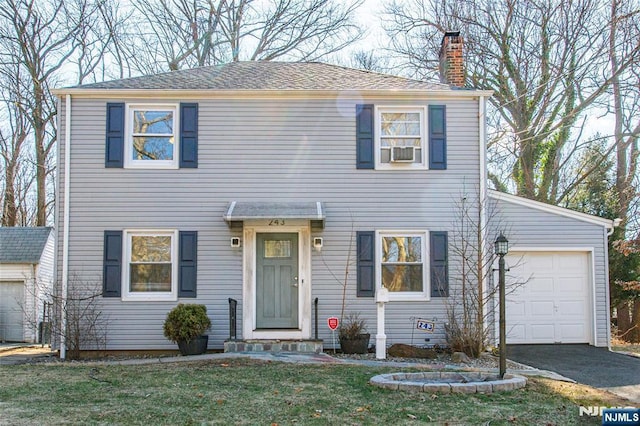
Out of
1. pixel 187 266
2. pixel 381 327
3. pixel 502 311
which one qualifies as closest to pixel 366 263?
pixel 381 327

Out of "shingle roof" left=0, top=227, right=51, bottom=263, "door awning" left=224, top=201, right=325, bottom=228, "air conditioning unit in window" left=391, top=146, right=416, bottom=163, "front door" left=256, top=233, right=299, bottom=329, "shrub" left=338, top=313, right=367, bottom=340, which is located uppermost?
"air conditioning unit in window" left=391, top=146, right=416, bottom=163

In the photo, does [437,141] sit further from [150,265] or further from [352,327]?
[150,265]

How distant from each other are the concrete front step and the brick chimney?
19.7 ft

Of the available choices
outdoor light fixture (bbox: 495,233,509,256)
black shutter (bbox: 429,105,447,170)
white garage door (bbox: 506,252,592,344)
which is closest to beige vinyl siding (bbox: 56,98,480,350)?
black shutter (bbox: 429,105,447,170)

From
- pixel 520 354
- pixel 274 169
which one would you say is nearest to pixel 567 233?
pixel 520 354

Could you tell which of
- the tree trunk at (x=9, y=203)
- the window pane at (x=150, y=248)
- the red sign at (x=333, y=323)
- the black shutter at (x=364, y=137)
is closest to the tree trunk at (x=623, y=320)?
the black shutter at (x=364, y=137)

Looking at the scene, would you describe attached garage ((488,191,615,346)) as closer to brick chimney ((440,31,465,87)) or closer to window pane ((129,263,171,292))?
brick chimney ((440,31,465,87))

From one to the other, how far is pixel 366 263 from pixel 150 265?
3.92m

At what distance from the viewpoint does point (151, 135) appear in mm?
11789

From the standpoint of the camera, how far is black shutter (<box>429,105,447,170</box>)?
11820 millimetres

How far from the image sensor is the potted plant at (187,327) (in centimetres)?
1074

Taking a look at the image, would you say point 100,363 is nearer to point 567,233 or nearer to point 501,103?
point 567,233

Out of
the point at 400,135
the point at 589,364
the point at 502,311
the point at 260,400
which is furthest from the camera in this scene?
the point at 400,135

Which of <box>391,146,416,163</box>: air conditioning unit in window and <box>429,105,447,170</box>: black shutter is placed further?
<box>429,105,447,170</box>: black shutter
